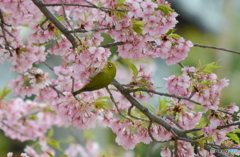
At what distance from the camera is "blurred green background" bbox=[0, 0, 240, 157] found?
479 centimetres

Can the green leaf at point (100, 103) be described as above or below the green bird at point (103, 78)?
below

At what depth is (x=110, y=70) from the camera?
30.5 inches

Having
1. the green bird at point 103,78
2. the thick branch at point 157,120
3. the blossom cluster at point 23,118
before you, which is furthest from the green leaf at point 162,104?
the blossom cluster at point 23,118

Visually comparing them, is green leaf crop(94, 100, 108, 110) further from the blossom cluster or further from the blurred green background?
the blurred green background

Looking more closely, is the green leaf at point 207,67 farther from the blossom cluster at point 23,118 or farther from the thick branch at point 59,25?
the blossom cluster at point 23,118

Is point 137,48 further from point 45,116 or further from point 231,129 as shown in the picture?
point 45,116

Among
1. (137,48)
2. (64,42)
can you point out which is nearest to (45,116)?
(64,42)

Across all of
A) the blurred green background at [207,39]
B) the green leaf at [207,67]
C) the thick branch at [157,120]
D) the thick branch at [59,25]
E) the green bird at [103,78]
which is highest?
the blurred green background at [207,39]

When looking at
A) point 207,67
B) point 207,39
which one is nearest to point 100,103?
point 207,67

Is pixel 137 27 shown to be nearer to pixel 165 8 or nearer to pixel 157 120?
pixel 165 8

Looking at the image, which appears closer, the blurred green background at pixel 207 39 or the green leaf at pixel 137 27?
the green leaf at pixel 137 27

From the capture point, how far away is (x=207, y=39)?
5.78 m

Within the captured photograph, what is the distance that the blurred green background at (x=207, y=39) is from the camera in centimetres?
479

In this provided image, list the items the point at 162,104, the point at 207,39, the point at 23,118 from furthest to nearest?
the point at 207,39 → the point at 23,118 → the point at 162,104
